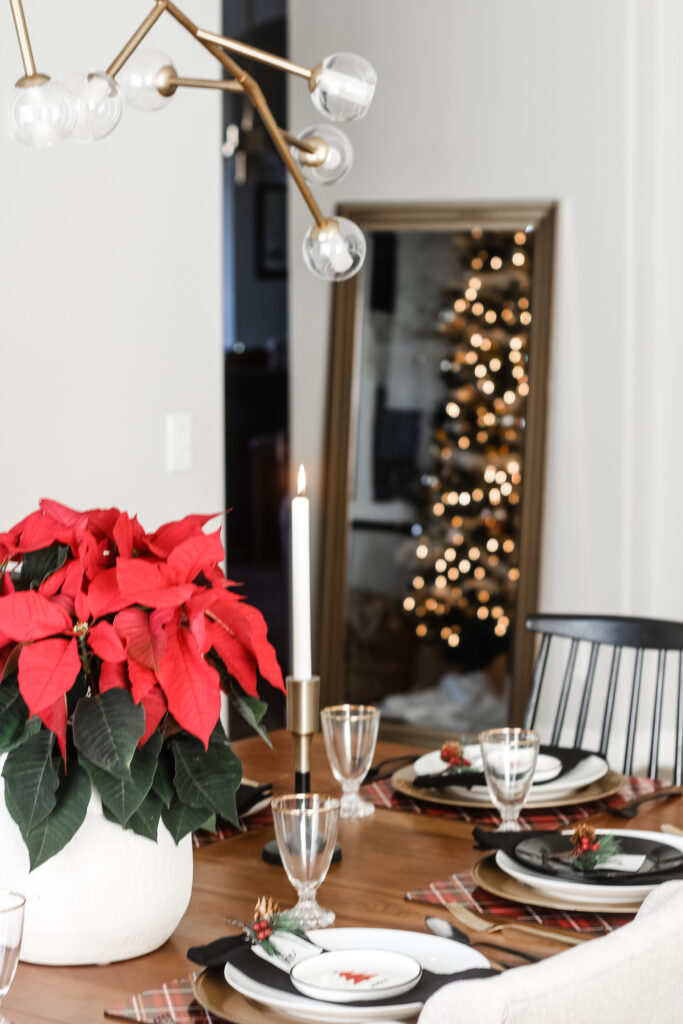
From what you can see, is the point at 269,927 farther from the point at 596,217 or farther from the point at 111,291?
the point at 596,217

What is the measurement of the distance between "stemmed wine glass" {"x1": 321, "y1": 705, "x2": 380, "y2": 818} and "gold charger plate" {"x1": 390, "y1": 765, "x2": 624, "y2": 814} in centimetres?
9

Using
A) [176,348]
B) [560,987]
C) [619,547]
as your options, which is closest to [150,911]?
[560,987]

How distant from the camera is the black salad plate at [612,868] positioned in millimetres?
1327

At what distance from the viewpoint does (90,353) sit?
2.47m

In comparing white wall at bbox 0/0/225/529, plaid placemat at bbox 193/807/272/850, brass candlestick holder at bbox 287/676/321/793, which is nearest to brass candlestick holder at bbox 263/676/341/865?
brass candlestick holder at bbox 287/676/321/793

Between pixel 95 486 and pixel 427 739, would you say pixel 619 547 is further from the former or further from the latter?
pixel 95 486

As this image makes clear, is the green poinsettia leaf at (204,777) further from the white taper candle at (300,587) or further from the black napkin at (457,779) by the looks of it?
the black napkin at (457,779)

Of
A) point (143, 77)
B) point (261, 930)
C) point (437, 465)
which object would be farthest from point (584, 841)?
point (437, 465)

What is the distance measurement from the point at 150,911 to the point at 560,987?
54cm

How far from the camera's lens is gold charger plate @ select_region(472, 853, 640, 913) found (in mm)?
1293

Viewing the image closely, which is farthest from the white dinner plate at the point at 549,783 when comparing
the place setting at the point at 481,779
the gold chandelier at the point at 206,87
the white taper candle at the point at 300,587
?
the gold chandelier at the point at 206,87

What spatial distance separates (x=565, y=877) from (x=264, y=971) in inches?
15.3

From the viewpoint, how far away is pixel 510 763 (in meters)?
1.46

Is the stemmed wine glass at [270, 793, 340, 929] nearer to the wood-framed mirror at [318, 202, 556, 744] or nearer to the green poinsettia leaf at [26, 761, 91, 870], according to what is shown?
the green poinsettia leaf at [26, 761, 91, 870]
